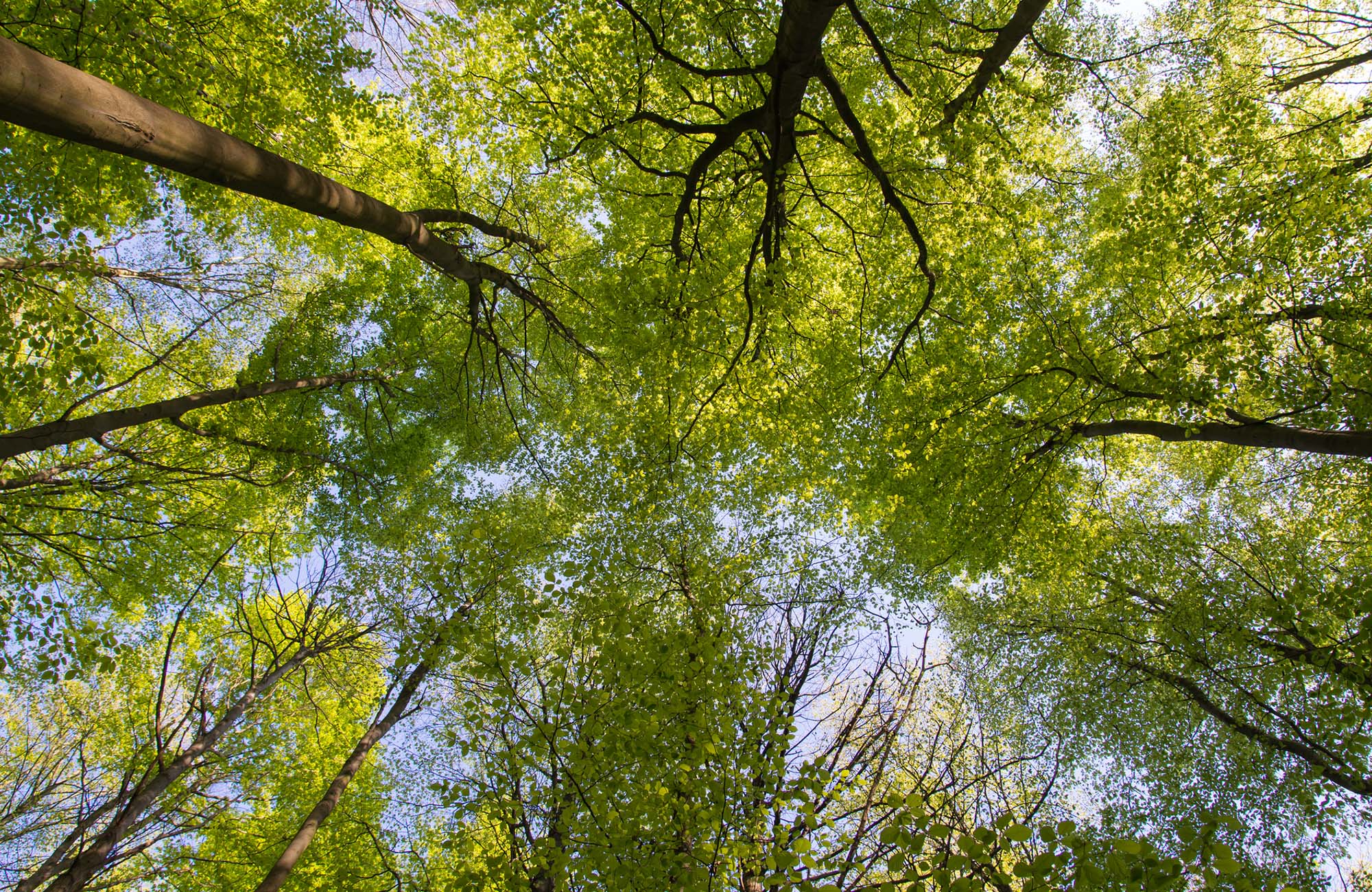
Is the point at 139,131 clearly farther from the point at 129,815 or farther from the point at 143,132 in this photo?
the point at 129,815

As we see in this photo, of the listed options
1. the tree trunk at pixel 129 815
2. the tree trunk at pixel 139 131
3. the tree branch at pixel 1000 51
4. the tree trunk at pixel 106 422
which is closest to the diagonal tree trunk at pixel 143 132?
the tree trunk at pixel 139 131

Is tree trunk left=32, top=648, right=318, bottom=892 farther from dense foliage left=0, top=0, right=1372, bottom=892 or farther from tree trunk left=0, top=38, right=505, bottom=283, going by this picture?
tree trunk left=0, top=38, right=505, bottom=283

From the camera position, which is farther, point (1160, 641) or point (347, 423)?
point (347, 423)

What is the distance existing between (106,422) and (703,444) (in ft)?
23.3

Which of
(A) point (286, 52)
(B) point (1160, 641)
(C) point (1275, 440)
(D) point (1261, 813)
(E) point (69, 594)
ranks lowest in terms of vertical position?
(D) point (1261, 813)

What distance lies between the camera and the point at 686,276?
6.84m

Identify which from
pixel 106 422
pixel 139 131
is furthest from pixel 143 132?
pixel 106 422

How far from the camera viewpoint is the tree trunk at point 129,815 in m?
5.17

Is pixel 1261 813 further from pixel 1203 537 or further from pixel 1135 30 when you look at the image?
pixel 1135 30

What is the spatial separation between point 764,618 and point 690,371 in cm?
Result: 374

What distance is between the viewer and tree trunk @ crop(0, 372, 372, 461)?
5.01 metres

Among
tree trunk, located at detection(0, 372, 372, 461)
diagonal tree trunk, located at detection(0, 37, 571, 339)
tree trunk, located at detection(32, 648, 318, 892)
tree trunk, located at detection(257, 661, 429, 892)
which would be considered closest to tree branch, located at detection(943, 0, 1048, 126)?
diagonal tree trunk, located at detection(0, 37, 571, 339)

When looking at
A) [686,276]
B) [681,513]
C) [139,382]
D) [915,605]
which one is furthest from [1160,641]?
[139,382]

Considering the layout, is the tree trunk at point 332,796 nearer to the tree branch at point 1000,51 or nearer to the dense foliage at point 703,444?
the dense foliage at point 703,444
